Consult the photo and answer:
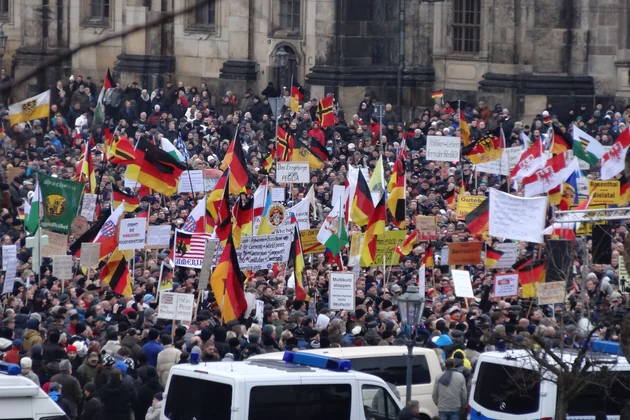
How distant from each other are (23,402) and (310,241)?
1141 centimetres

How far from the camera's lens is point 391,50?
41969 mm

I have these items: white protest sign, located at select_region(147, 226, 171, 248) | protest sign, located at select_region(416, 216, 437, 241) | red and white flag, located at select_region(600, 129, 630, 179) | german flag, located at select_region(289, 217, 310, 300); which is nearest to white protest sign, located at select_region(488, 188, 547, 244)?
protest sign, located at select_region(416, 216, 437, 241)

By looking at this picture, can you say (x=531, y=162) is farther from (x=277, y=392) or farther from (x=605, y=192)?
(x=277, y=392)

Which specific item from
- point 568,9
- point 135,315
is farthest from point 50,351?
point 568,9

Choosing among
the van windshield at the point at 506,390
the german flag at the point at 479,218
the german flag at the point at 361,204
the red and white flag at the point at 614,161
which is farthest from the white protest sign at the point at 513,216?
the van windshield at the point at 506,390

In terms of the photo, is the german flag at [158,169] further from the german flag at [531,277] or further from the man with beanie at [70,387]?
the man with beanie at [70,387]

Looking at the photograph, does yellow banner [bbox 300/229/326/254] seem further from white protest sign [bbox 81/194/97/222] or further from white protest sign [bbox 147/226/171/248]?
white protest sign [bbox 81/194/97/222]

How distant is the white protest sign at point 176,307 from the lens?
18375 millimetres

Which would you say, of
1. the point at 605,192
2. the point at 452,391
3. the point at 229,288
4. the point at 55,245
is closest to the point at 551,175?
the point at 605,192

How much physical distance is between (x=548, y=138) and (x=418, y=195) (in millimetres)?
2717

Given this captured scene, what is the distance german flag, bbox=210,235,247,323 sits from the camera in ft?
64.0

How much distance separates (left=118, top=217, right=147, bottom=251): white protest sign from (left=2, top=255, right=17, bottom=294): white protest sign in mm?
1643

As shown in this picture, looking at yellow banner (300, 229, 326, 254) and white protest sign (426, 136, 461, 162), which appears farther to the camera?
white protest sign (426, 136, 461, 162)

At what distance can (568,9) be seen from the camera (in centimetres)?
3953
